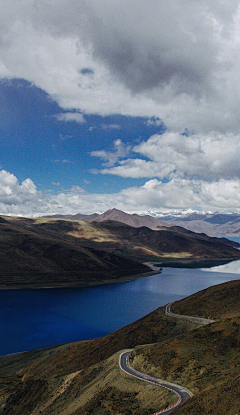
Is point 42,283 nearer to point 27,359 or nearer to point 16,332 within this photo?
point 16,332

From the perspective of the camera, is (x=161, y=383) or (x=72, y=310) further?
(x=72, y=310)

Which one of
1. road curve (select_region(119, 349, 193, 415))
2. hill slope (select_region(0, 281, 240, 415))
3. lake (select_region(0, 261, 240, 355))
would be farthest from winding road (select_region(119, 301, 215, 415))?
lake (select_region(0, 261, 240, 355))

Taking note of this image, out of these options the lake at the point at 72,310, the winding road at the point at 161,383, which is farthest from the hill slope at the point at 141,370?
the lake at the point at 72,310

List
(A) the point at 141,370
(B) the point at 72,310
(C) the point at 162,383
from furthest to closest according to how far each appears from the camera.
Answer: (B) the point at 72,310 → (A) the point at 141,370 → (C) the point at 162,383

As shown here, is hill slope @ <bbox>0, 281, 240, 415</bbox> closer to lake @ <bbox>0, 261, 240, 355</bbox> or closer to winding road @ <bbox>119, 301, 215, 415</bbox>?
winding road @ <bbox>119, 301, 215, 415</bbox>

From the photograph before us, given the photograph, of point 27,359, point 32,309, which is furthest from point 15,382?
point 32,309

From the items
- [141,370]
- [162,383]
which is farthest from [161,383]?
[141,370]

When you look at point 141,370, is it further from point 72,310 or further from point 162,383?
point 72,310
